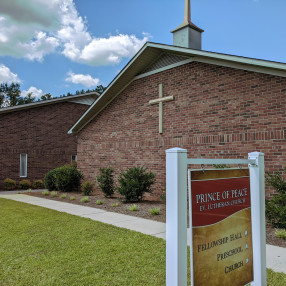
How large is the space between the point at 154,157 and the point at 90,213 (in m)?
3.90

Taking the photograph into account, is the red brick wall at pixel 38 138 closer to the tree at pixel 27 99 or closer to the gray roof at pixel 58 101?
the gray roof at pixel 58 101

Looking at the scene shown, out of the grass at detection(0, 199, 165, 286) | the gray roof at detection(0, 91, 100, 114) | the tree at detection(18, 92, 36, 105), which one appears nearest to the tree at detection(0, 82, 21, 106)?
the tree at detection(18, 92, 36, 105)

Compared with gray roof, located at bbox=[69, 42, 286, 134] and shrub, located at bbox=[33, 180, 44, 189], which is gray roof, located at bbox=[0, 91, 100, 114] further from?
gray roof, located at bbox=[69, 42, 286, 134]

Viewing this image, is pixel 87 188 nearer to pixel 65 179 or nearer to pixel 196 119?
pixel 65 179

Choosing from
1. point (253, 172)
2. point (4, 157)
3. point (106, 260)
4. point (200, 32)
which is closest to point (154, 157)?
point (200, 32)

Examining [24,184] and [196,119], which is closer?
[196,119]

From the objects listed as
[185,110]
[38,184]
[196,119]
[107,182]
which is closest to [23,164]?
[38,184]

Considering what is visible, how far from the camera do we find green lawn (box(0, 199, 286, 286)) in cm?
407

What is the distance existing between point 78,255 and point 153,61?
9.28m

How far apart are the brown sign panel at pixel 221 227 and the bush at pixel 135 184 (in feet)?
25.6

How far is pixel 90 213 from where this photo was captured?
910 cm

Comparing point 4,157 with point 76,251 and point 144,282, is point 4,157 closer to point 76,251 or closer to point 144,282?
point 76,251

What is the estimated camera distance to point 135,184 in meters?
10.8

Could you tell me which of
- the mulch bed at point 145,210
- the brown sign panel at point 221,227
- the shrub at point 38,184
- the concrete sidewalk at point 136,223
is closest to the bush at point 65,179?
the mulch bed at point 145,210
